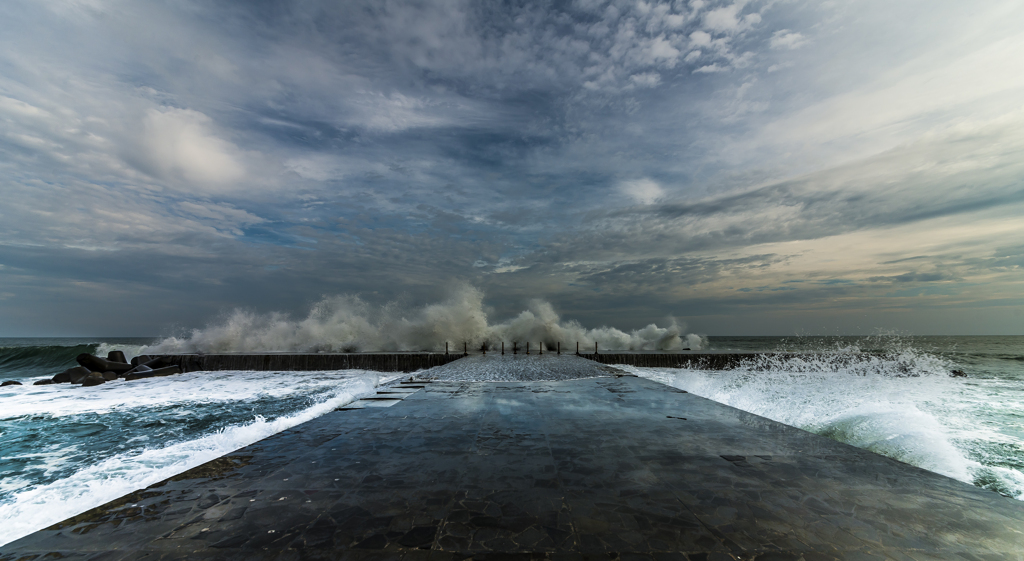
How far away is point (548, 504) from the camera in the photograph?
9.49 ft

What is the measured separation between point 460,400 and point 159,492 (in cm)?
463

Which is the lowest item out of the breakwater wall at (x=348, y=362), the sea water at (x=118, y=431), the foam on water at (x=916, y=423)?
the foam on water at (x=916, y=423)

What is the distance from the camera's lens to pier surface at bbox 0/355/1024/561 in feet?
7.62

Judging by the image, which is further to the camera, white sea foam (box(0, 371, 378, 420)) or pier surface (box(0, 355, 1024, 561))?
white sea foam (box(0, 371, 378, 420))

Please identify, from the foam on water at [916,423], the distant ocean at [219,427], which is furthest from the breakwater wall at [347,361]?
the foam on water at [916,423]

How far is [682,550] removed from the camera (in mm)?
2277

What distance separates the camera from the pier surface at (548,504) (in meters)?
2.32

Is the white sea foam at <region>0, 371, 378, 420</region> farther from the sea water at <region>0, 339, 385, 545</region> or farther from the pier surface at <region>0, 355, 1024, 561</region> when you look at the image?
the pier surface at <region>0, 355, 1024, 561</region>

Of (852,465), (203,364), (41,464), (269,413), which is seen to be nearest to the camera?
(852,465)

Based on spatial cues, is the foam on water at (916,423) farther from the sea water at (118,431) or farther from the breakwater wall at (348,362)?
the breakwater wall at (348,362)

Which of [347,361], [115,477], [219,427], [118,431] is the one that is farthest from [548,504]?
[347,361]

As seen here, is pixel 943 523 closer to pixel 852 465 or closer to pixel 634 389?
pixel 852 465

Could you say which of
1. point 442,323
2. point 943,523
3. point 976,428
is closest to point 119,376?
point 442,323

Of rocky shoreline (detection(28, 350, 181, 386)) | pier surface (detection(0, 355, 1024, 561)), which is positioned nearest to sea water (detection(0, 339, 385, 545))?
rocky shoreline (detection(28, 350, 181, 386))
